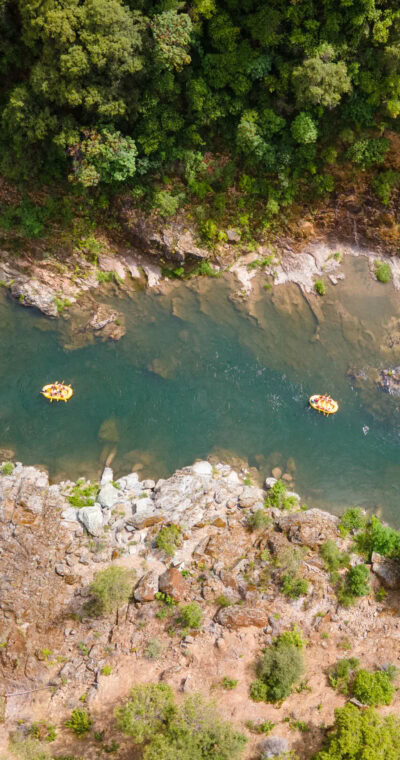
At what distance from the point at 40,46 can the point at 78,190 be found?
6.72m

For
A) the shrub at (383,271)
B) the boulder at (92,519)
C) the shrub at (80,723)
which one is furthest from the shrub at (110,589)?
the shrub at (383,271)

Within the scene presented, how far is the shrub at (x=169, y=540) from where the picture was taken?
21.6 metres

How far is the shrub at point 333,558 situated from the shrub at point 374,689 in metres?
4.43

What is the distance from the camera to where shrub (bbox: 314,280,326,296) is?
27141 mm

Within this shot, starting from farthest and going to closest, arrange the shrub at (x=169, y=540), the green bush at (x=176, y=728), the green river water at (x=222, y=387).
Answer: the green river water at (x=222, y=387)
the shrub at (x=169, y=540)
the green bush at (x=176, y=728)

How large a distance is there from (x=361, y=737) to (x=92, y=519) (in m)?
14.6

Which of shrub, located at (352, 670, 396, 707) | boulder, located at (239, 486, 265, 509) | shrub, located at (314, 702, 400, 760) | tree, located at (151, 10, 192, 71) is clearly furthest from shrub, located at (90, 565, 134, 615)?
tree, located at (151, 10, 192, 71)

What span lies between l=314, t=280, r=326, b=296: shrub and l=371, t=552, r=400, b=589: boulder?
1537 cm

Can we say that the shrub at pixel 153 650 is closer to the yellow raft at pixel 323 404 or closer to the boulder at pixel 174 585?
the boulder at pixel 174 585

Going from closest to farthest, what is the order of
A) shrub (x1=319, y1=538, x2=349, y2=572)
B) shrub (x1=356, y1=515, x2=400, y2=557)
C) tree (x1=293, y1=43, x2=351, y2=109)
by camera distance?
1. tree (x1=293, y1=43, x2=351, y2=109)
2. shrub (x1=319, y1=538, x2=349, y2=572)
3. shrub (x1=356, y1=515, x2=400, y2=557)

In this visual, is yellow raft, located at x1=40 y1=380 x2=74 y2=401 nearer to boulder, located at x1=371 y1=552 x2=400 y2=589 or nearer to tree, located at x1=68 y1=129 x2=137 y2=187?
tree, located at x1=68 y1=129 x2=137 y2=187

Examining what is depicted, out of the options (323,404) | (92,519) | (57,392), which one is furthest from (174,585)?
(323,404)

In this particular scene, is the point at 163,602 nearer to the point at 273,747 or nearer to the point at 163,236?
the point at 273,747

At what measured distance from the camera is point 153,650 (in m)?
19.0
